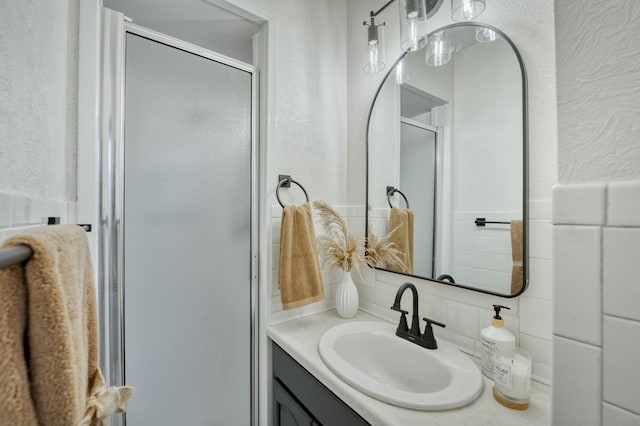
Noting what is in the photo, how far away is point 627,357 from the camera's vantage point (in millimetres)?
336

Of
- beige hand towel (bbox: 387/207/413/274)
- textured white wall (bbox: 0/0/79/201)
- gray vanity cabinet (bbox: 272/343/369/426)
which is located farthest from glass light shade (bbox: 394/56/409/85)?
gray vanity cabinet (bbox: 272/343/369/426)

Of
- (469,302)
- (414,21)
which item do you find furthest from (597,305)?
(414,21)

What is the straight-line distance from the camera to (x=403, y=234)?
1.20m

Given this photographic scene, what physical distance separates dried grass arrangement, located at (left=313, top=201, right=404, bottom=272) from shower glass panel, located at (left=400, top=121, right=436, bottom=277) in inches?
4.4

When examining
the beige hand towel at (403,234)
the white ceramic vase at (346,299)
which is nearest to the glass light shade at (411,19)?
the beige hand towel at (403,234)

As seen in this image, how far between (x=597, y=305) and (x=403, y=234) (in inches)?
33.3

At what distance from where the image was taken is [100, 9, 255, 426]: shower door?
95 cm

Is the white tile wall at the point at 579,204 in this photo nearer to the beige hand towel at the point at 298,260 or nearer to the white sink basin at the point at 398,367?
the white sink basin at the point at 398,367

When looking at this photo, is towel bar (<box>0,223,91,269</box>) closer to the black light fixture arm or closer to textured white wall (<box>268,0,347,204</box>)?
textured white wall (<box>268,0,347,204</box>)

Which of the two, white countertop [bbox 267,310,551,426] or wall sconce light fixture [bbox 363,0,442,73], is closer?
white countertop [bbox 267,310,551,426]

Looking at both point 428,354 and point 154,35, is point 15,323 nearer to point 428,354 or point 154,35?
point 428,354

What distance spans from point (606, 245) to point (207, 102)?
1264 millimetres

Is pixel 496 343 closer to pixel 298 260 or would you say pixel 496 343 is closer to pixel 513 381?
pixel 513 381

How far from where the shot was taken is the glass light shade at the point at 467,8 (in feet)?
2.84
